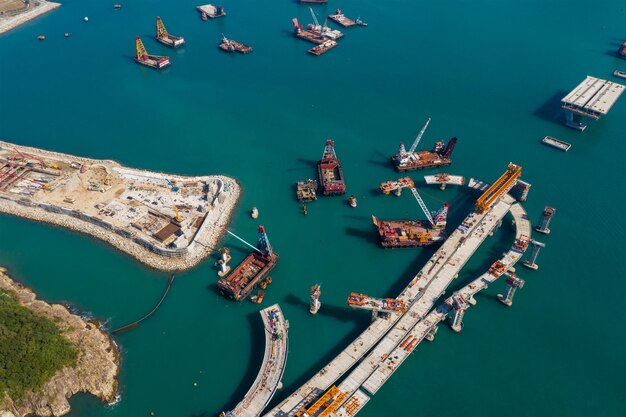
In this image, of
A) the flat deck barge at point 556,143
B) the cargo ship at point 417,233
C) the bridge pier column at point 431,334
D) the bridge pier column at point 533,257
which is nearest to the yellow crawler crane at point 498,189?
the cargo ship at point 417,233

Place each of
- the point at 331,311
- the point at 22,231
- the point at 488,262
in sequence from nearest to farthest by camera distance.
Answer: the point at 331,311, the point at 488,262, the point at 22,231

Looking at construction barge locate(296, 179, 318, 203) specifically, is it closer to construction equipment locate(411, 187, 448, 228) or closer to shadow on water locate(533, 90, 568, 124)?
construction equipment locate(411, 187, 448, 228)

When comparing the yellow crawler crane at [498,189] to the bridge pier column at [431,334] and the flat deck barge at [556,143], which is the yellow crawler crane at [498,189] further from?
the bridge pier column at [431,334]

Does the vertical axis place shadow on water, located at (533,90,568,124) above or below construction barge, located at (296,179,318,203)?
above

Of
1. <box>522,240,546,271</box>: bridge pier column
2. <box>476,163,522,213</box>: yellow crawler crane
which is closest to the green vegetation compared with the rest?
<box>476,163,522,213</box>: yellow crawler crane

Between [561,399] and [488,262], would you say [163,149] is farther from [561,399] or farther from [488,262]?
[561,399]

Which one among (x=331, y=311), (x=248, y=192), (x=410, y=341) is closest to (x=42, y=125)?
(x=248, y=192)
